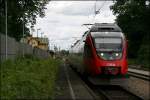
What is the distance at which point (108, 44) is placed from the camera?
96.5ft

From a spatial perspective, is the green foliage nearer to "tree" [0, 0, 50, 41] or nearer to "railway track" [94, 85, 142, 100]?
"tree" [0, 0, 50, 41]

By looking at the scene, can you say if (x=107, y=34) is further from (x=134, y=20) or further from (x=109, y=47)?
(x=134, y=20)

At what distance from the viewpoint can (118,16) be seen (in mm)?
106375

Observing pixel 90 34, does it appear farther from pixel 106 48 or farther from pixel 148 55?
pixel 148 55

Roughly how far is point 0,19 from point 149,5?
6128cm

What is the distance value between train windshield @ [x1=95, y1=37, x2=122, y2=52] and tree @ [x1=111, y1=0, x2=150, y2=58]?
63348 millimetres

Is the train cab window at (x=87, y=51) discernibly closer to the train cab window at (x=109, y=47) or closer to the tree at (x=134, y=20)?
the train cab window at (x=109, y=47)

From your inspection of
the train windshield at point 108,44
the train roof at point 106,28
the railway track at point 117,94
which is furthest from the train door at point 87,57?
the railway track at point 117,94

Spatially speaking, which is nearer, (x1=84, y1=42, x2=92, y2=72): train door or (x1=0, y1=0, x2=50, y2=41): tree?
(x1=84, y1=42, x2=92, y2=72): train door

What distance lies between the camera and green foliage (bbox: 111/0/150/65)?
96569 millimetres

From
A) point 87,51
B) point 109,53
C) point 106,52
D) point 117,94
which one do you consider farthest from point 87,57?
point 117,94

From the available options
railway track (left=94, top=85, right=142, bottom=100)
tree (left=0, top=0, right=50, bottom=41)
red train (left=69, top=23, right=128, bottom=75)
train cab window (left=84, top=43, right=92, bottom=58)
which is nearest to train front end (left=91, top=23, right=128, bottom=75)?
red train (left=69, top=23, right=128, bottom=75)

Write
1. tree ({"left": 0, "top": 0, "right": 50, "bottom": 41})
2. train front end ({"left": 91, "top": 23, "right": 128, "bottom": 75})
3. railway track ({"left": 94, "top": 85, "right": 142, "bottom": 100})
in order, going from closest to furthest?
1. railway track ({"left": 94, "top": 85, "right": 142, "bottom": 100})
2. train front end ({"left": 91, "top": 23, "right": 128, "bottom": 75})
3. tree ({"left": 0, "top": 0, "right": 50, "bottom": 41})

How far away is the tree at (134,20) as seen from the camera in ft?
318
